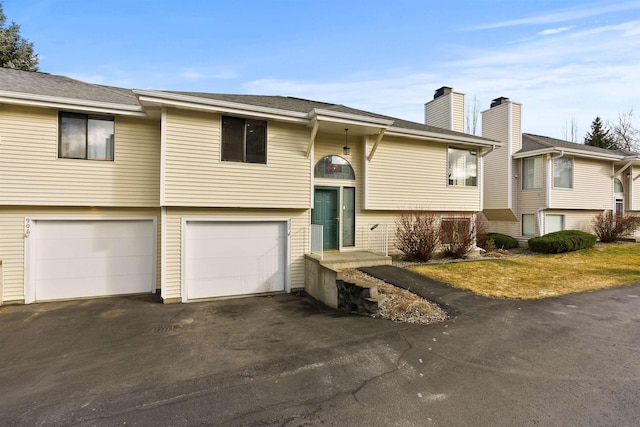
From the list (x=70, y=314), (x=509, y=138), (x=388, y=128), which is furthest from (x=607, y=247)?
(x=70, y=314)

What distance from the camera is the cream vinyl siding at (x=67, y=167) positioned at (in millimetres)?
6723

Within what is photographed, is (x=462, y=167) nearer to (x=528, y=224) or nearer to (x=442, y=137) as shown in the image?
(x=442, y=137)

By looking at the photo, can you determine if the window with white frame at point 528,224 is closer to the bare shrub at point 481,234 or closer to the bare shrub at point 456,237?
the bare shrub at point 481,234

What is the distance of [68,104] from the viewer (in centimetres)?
689

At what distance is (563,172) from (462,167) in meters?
6.86

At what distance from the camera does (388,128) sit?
905 centimetres

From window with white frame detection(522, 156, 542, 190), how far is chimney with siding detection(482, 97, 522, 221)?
332mm

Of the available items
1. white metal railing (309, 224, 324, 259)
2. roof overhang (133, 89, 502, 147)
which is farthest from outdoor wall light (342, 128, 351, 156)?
white metal railing (309, 224, 324, 259)

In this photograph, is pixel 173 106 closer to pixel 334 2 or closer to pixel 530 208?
pixel 334 2

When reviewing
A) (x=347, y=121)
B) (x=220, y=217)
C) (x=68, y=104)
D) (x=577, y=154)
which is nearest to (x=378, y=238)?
(x=347, y=121)

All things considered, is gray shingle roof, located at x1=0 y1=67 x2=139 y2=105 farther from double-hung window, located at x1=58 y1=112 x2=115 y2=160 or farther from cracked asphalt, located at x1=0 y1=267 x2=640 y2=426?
cracked asphalt, located at x1=0 y1=267 x2=640 y2=426

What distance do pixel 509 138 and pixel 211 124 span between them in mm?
13674

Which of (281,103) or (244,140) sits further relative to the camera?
(281,103)

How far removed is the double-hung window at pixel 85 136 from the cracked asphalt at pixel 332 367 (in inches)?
153
